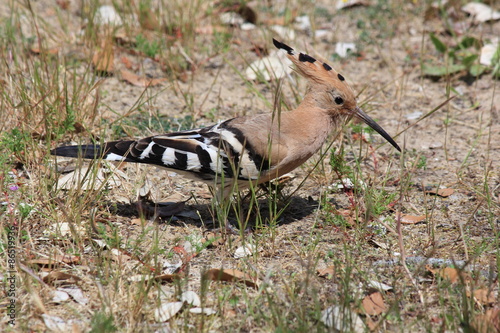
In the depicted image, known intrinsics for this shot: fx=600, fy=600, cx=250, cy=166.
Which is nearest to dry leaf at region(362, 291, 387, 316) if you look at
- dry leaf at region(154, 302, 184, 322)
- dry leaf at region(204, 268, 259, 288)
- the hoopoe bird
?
dry leaf at region(204, 268, 259, 288)

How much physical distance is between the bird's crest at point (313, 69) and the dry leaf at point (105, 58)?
1.35 m

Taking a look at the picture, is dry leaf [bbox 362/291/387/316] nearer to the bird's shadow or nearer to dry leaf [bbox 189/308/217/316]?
dry leaf [bbox 189/308/217/316]

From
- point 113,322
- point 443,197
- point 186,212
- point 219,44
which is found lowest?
point 113,322

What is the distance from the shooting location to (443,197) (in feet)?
9.41

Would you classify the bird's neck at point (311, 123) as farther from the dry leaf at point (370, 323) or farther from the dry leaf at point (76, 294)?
the dry leaf at point (76, 294)

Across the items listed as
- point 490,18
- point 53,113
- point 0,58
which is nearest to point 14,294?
point 53,113

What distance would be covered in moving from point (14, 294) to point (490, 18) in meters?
4.12

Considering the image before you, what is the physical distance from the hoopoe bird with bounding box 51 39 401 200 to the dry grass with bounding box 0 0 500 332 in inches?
5.5

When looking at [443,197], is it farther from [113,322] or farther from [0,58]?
[0,58]

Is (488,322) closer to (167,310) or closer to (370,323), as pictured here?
(370,323)

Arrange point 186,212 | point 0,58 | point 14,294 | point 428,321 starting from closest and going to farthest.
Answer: point 428,321
point 14,294
point 186,212
point 0,58

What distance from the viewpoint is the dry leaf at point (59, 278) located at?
2098 mm

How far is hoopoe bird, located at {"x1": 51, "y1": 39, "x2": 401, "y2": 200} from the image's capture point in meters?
2.62

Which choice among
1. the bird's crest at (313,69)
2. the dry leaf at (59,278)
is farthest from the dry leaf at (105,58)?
the dry leaf at (59,278)
